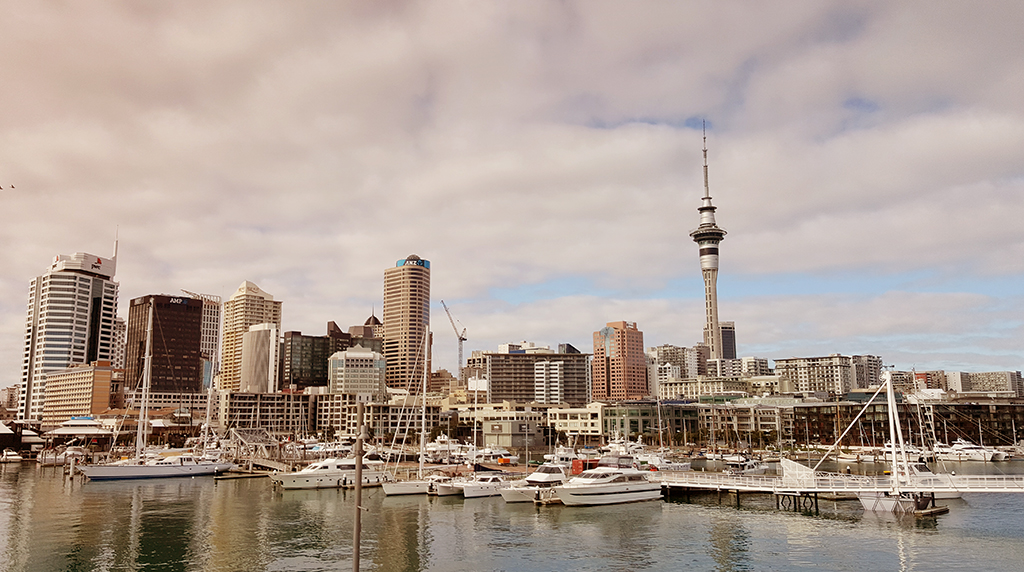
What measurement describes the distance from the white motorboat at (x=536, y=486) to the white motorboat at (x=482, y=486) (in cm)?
166

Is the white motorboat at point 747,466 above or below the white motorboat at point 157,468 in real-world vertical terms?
below

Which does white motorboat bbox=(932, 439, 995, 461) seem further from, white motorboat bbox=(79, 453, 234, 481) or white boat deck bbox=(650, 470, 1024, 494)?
white motorboat bbox=(79, 453, 234, 481)

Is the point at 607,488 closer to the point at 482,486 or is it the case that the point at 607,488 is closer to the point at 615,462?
the point at 482,486

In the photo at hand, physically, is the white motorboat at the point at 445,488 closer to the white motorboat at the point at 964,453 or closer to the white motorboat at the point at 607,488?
the white motorboat at the point at 607,488

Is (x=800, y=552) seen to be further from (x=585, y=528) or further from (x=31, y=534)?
(x=31, y=534)

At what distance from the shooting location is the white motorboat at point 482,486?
81750 mm

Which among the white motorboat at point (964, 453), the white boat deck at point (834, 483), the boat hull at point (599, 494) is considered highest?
the white boat deck at point (834, 483)

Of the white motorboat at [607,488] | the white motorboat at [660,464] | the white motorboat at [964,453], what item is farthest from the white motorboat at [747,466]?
the white motorboat at [964,453]

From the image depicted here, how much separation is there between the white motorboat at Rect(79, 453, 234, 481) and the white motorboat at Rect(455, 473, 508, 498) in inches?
2019

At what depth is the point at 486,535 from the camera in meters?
59.8

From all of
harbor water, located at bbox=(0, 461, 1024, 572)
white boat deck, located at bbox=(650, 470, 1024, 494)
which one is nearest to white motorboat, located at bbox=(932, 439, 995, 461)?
harbor water, located at bbox=(0, 461, 1024, 572)

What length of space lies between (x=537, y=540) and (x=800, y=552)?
1973cm

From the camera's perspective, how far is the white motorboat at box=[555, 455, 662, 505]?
246ft

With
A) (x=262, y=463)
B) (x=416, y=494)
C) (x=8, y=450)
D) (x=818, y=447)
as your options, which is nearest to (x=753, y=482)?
(x=416, y=494)
